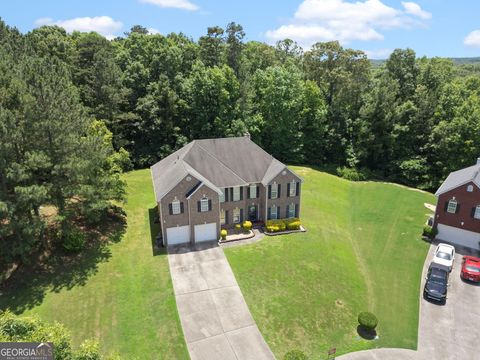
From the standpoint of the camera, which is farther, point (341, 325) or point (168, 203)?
point (168, 203)

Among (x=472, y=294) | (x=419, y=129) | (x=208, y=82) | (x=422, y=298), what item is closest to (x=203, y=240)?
(x=422, y=298)

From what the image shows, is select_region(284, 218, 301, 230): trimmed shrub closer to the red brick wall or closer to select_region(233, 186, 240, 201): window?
select_region(233, 186, 240, 201): window

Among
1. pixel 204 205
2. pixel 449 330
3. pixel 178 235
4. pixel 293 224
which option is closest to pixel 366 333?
pixel 449 330

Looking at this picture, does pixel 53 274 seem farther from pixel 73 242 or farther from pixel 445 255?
pixel 445 255

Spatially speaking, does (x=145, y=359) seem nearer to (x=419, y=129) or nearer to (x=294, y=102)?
(x=294, y=102)

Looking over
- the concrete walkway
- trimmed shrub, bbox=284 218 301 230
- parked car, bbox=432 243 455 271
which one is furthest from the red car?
the concrete walkway

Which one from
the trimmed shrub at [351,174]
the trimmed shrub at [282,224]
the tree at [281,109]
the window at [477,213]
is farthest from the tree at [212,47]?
the window at [477,213]
